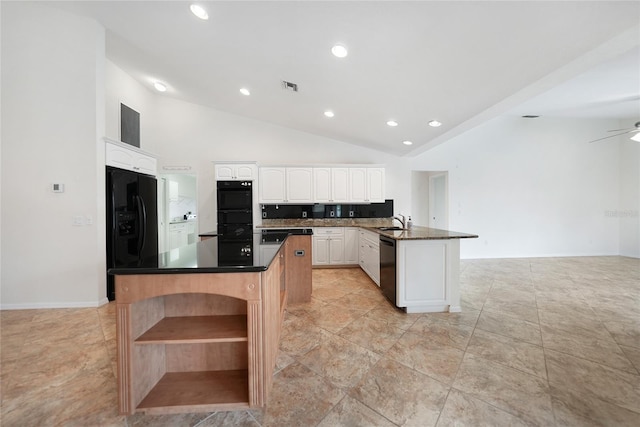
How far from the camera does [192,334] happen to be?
129 centimetres

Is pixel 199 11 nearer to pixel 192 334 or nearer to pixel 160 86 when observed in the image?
pixel 192 334

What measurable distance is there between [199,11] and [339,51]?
53.6 inches

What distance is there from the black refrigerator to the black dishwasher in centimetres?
302

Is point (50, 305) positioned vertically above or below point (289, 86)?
below

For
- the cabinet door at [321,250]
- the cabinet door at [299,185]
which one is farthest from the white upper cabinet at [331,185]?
the cabinet door at [321,250]

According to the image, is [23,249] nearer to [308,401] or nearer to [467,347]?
[308,401]

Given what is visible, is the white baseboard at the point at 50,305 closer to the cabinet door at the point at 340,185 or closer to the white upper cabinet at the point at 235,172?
the white upper cabinet at the point at 235,172

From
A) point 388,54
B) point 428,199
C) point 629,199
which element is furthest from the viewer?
point 428,199

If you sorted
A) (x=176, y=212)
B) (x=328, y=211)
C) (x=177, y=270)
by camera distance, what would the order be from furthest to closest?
1. (x=176, y=212)
2. (x=328, y=211)
3. (x=177, y=270)

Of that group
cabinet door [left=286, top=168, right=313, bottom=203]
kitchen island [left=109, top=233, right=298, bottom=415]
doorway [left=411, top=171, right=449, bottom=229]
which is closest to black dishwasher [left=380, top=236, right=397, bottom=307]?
kitchen island [left=109, top=233, right=298, bottom=415]

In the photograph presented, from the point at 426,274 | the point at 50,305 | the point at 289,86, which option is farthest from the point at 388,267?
the point at 50,305

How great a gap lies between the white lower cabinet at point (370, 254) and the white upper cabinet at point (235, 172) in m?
2.49

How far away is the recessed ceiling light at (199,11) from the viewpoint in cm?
211

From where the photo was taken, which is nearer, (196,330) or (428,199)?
(196,330)
